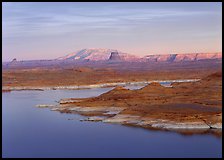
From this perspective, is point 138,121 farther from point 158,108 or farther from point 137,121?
point 158,108

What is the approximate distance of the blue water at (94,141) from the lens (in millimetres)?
14867

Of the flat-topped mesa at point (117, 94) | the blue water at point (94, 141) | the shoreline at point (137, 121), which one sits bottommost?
the blue water at point (94, 141)

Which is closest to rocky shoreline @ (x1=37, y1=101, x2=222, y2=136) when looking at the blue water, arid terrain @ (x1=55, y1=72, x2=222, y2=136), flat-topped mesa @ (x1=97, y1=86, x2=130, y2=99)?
arid terrain @ (x1=55, y1=72, x2=222, y2=136)

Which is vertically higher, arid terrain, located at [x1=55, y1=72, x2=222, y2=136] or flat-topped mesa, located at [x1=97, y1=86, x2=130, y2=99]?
flat-topped mesa, located at [x1=97, y1=86, x2=130, y2=99]

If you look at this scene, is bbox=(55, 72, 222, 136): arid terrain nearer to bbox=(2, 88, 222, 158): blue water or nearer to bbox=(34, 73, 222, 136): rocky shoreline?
bbox=(34, 73, 222, 136): rocky shoreline

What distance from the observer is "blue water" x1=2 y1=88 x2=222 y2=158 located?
14867 millimetres

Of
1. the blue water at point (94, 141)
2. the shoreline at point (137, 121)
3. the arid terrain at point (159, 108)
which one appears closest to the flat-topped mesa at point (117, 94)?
the arid terrain at point (159, 108)

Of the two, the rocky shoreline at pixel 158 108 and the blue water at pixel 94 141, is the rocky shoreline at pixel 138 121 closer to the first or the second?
the rocky shoreline at pixel 158 108

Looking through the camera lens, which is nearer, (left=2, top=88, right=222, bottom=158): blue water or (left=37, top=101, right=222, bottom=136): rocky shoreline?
(left=2, top=88, right=222, bottom=158): blue water

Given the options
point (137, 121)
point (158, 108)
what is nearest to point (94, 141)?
point (137, 121)

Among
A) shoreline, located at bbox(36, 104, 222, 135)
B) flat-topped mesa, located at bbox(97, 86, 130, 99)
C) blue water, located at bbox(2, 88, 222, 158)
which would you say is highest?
flat-topped mesa, located at bbox(97, 86, 130, 99)

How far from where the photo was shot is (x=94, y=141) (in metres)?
16.8

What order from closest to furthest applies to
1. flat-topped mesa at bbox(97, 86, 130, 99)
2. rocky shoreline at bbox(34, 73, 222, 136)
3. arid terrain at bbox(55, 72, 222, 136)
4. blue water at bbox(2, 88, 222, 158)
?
blue water at bbox(2, 88, 222, 158) < rocky shoreline at bbox(34, 73, 222, 136) < arid terrain at bbox(55, 72, 222, 136) < flat-topped mesa at bbox(97, 86, 130, 99)

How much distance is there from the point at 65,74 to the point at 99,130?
48269 mm
